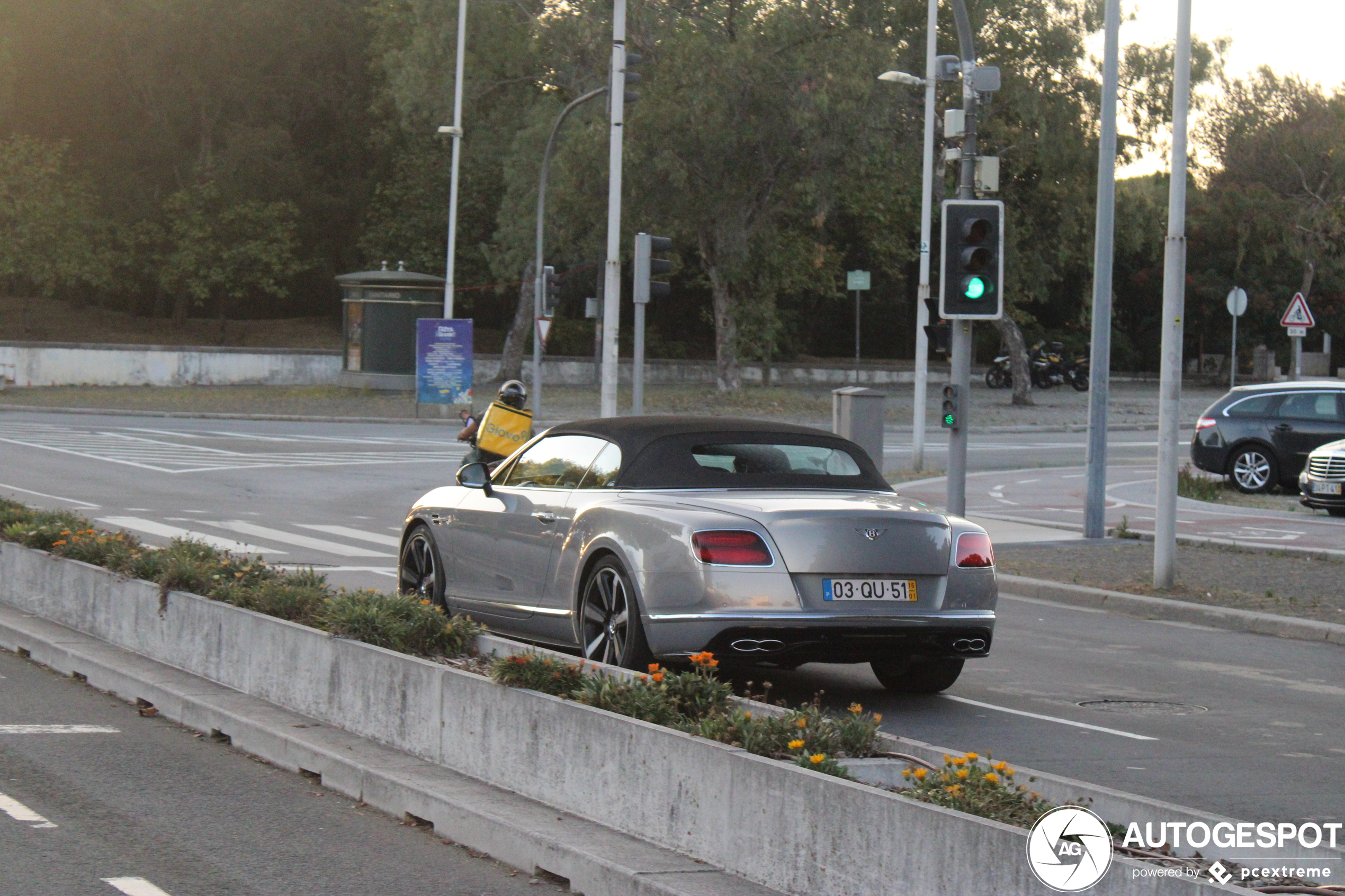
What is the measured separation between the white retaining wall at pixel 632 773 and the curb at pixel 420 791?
0.21 feet

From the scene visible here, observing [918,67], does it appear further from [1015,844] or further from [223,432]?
[1015,844]

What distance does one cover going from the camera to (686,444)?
884cm

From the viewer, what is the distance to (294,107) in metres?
65.2

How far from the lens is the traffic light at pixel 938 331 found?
17.2m

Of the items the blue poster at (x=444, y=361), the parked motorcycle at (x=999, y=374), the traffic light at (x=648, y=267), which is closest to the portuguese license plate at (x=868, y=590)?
the traffic light at (x=648, y=267)

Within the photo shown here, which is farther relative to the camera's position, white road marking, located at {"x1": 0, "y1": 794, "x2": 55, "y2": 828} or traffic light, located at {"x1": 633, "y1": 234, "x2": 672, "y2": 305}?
traffic light, located at {"x1": 633, "y1": 234, "x2": 672, "y2": 305}

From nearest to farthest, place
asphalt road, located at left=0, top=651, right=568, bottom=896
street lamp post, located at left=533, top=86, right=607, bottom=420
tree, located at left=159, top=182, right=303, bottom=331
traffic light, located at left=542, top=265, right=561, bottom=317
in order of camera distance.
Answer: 1. asphalt road, located at left=0, top=651, right=568, bottom=896
2. traffic light, located at left=542, top=265, right=561, bottom=317
3. street lamp post, located at left=533, top=86, right=607, bottom=420
4. tree, located at left=159, top=182, right=303, bottom=331

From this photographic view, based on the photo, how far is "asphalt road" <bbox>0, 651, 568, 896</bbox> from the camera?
17.9 feet

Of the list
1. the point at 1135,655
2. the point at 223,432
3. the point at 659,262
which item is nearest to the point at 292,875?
the point at 1135,655

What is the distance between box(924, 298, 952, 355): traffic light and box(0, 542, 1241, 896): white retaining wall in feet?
33.0

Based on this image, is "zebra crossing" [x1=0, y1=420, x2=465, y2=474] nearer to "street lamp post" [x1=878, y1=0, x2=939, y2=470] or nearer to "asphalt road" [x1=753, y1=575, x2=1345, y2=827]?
"street lamp post" [x1=878, y1=0, x2=939, y2=470]

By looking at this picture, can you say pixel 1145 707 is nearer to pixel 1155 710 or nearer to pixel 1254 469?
pixel 1155 710

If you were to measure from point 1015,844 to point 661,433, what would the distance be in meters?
4.92

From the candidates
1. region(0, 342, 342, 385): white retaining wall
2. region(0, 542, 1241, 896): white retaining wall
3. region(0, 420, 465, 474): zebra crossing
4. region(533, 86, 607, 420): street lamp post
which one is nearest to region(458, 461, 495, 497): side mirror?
region(0, 542, 1241, 896): white retaining wall
